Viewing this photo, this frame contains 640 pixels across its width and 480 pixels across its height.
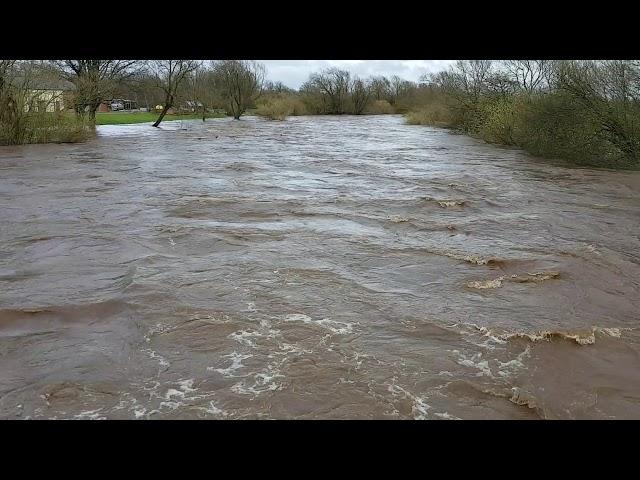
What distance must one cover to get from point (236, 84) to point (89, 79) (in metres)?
28.1

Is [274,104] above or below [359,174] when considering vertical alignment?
above

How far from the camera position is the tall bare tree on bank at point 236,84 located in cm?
5238

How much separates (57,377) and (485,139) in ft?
82.4

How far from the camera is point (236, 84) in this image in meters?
53.1

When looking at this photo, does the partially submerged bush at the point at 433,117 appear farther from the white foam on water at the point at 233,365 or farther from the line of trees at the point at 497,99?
the white foam on water at the point at 233,365

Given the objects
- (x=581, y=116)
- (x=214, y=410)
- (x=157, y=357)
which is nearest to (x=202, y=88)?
(x=581, y=116)

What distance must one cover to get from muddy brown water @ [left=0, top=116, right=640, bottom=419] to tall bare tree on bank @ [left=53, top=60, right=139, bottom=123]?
1525cm

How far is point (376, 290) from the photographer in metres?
6.01

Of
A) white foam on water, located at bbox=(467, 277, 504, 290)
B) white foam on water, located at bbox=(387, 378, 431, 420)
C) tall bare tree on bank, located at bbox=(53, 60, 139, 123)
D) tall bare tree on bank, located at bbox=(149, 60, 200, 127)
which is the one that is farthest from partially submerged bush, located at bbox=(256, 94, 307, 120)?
white foam on water, located at bbox=(387, 378, 431, 420)

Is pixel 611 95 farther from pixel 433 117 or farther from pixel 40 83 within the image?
pixel 433 117

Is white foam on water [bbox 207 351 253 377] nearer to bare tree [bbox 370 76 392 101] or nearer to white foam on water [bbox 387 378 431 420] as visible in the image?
white foam on water [bbox 387 378 431 420]

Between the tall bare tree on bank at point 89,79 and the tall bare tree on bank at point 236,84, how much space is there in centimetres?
2188
